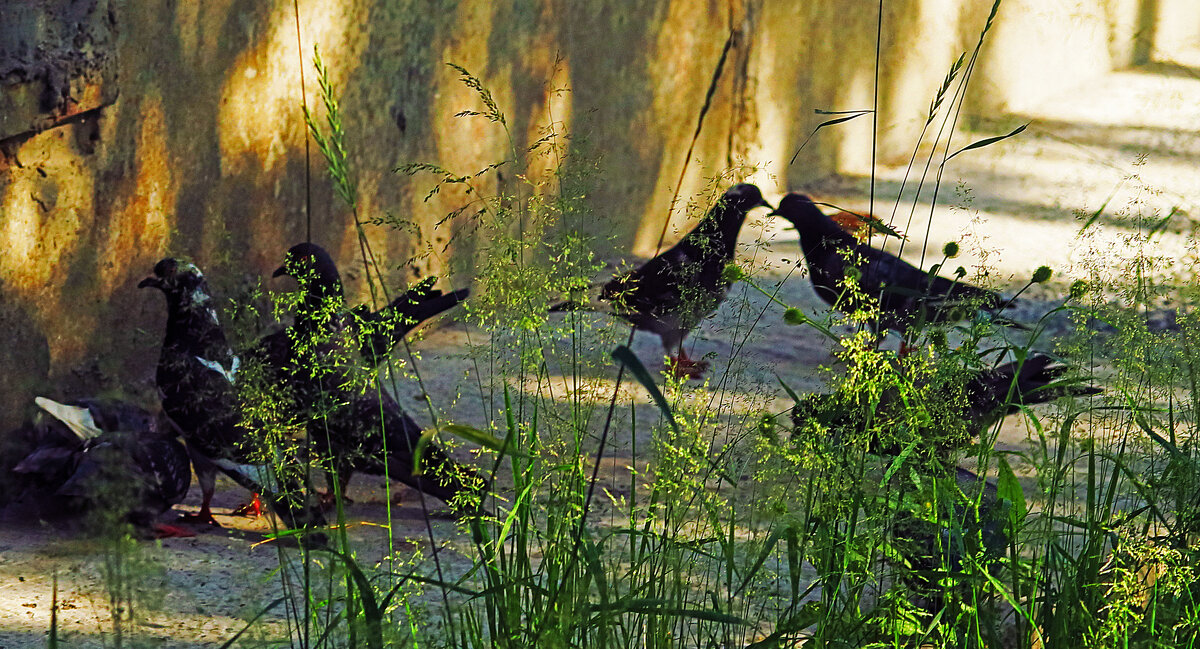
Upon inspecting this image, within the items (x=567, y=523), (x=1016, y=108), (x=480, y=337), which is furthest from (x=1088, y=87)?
(x=567, y=523)

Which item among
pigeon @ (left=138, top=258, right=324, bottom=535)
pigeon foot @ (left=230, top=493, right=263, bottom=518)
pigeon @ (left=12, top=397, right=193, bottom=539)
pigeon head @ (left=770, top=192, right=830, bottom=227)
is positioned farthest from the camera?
pigeon head @ (left=770, top=192, right=830, bottom=227)

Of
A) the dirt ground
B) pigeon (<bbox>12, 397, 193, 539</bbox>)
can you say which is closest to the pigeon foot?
the dirt ground

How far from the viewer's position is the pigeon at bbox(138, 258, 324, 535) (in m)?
3.20

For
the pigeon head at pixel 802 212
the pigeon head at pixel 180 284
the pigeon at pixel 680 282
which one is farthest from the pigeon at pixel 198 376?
the pigeon head at pixel 802 212

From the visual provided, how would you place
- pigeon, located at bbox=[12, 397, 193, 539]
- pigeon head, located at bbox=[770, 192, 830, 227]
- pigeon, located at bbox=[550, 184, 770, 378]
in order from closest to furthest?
pigeon, located at bbox=[550, 184, 770, 378]
pigeon, located at bbox=[12, 397, 193, 539]
pigeon head, located at bbox=[770, 192, 830, 227]

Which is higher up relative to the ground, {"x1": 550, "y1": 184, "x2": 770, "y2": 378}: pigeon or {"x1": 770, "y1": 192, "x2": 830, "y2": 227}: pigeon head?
{"x1": 770, "y1": 192, "x2": 830, "y2": 227}: pigeon head

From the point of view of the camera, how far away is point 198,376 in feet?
11.2

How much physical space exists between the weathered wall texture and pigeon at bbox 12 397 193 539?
0.13 metres

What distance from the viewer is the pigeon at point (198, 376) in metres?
3.20

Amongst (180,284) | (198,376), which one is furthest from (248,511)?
(180,284)

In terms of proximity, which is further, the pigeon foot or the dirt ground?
the pigeon foot

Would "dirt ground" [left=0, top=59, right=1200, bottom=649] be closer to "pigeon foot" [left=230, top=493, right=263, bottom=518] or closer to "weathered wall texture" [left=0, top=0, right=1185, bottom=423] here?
"pigeon foot" [left=230, top=493, right=263, bottom=518]

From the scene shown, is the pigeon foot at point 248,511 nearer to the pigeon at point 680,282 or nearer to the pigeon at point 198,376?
the pigeon at point 198,376

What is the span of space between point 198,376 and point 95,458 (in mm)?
393
